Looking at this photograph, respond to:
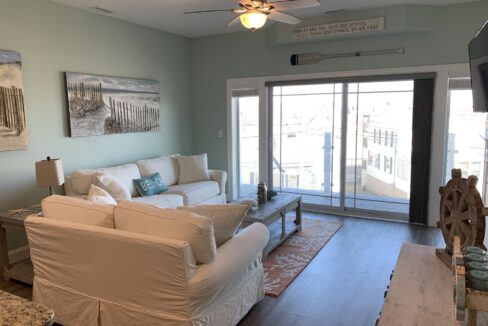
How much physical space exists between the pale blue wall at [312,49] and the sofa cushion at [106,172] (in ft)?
6.94

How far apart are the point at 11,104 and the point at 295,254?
3.41 metres

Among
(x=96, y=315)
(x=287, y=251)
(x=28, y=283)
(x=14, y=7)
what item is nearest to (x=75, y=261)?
(x=96, y=315)

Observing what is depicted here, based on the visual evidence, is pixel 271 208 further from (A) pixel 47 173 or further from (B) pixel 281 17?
(A) pixel 47 173

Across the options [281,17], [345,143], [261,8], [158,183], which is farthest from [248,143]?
[261,8]

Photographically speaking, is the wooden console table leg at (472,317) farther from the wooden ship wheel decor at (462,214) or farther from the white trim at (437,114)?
the white trim at (437,114)

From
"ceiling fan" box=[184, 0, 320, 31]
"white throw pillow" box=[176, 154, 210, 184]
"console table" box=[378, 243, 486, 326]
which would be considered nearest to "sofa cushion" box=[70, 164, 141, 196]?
"white throw pillow" box=[176, 154, 210, 184]

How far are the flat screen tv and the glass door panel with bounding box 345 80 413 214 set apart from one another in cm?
283

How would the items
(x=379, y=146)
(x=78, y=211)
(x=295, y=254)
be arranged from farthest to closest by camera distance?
(x=379, y=146)
(x=295, y=254)
(x=78, y=211)

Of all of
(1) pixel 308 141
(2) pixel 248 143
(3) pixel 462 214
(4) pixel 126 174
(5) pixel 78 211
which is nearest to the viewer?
(3) pixel 462 214

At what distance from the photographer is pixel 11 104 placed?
3893mm

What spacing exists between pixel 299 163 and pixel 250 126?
1.06 metres

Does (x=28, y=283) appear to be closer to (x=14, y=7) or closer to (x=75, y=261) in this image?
(x=75, y=261)

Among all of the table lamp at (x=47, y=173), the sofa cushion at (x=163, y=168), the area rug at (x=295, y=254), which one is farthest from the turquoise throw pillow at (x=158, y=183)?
the area rug at (x=295, y=254)

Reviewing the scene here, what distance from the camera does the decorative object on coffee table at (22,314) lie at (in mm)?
1063
